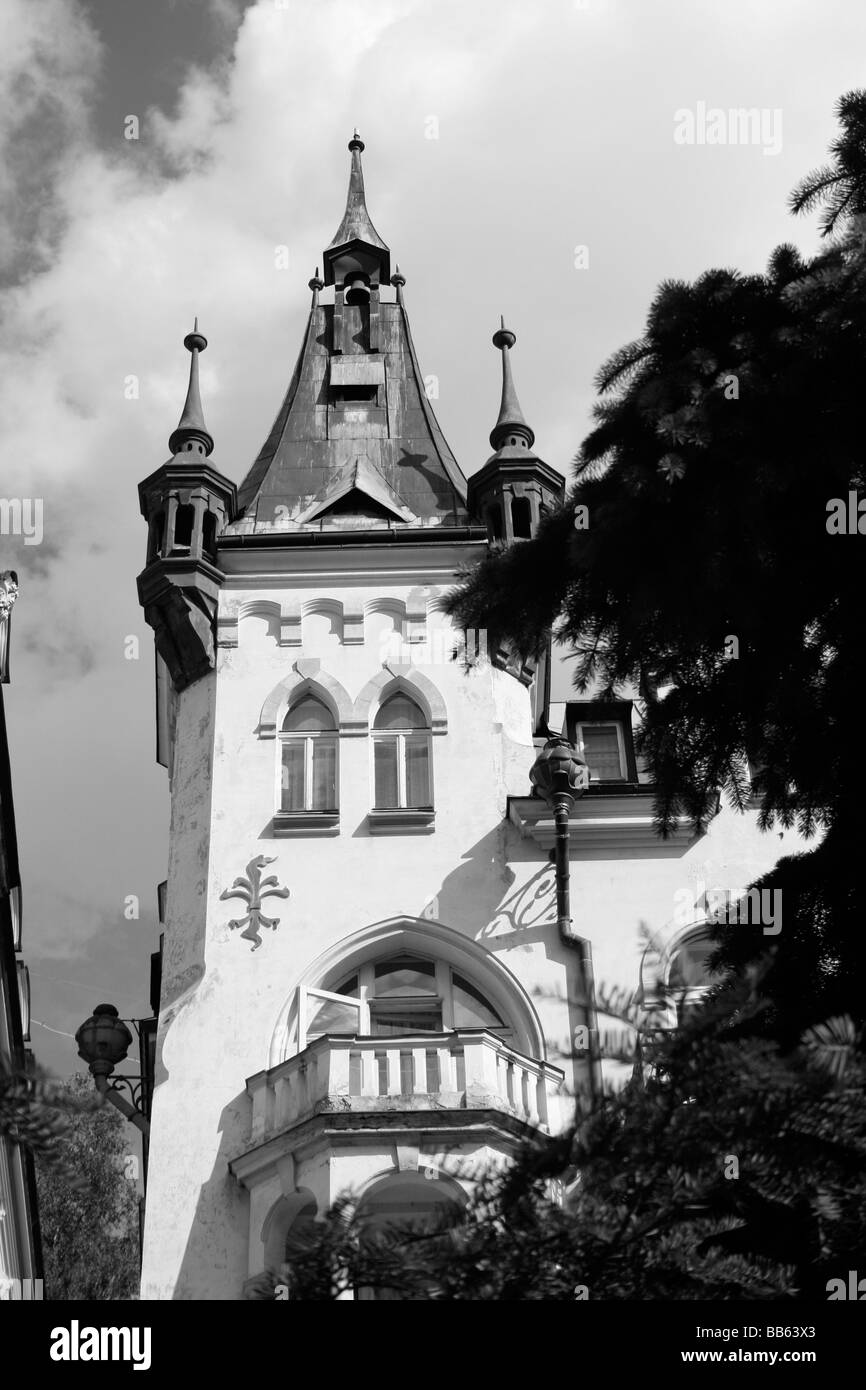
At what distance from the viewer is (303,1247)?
5027mm

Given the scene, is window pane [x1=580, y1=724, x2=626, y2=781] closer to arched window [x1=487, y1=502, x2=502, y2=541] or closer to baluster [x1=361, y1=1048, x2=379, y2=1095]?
arched window [x1=487, y1=502, x2=502, y2=541]

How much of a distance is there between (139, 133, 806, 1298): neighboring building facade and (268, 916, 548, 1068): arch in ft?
0.08

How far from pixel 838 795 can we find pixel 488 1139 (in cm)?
763

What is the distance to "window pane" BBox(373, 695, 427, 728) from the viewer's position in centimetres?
1988

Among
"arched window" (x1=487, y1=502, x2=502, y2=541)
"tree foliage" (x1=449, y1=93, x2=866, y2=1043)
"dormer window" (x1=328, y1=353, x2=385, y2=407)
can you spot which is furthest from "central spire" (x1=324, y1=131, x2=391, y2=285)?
"tree foliage" (x1=449, y1=93, x2=866, y2=1043)

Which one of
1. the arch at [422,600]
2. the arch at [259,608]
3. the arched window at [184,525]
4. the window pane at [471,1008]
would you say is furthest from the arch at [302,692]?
the window pane at [471,1008]

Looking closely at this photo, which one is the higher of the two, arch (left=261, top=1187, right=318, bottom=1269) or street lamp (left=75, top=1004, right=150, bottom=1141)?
street lamp (left=75, top=1004, right=150, bottom=1141)

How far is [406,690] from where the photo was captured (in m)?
20.1

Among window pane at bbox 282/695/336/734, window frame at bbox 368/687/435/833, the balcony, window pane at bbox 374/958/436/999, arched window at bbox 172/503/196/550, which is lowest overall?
the balcony

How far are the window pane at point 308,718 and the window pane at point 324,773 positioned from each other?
0.21m

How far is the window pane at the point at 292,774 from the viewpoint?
62.7 ft
